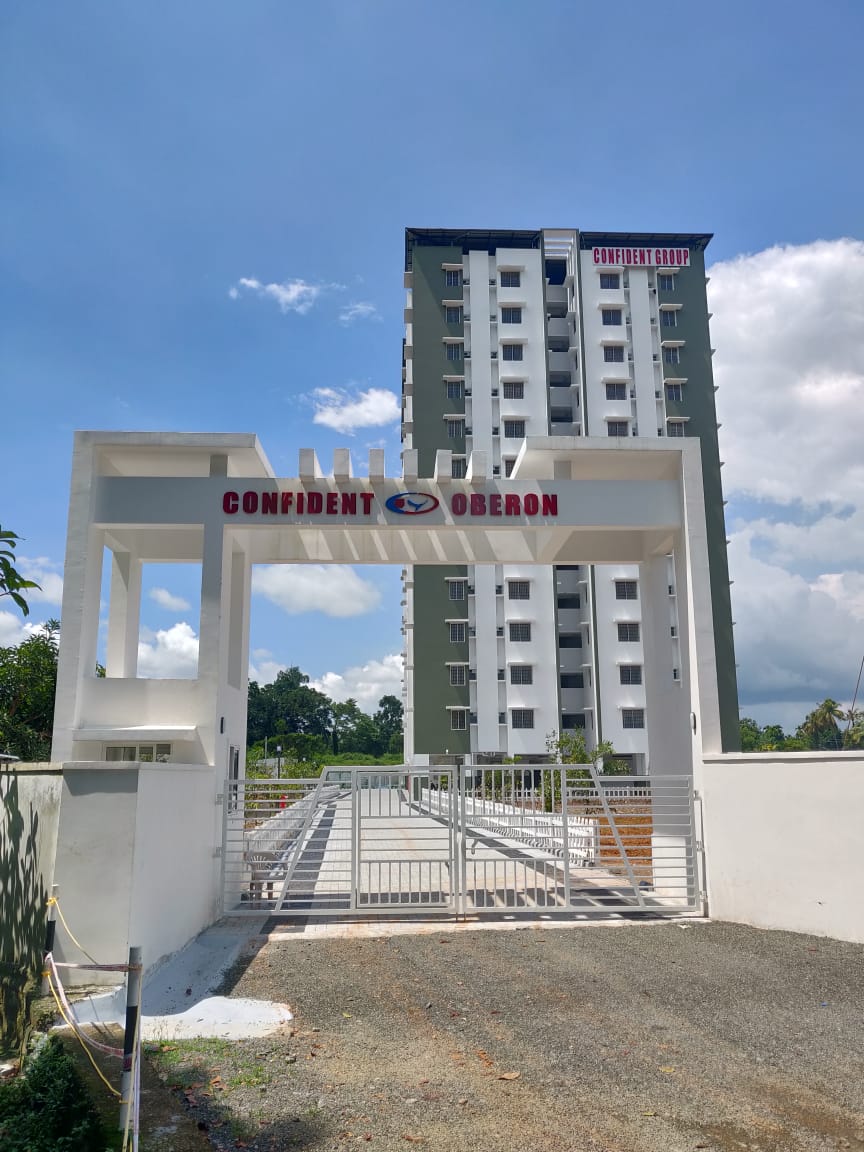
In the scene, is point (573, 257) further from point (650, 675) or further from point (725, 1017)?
point (725, 1017)

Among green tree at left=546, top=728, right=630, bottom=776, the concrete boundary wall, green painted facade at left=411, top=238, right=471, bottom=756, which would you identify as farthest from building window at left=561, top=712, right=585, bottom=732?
the concrete boundary wall

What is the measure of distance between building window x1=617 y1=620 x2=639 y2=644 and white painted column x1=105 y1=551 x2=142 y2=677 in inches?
1549

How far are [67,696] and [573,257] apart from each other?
49.7 m

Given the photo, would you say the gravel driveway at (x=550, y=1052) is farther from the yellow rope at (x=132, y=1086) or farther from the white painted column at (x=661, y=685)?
the white painted column at (x=661, y=685)

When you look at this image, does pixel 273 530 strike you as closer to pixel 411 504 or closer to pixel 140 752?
pixel 411 504

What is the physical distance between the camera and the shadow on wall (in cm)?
730

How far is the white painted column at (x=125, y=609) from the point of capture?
15.6 metres

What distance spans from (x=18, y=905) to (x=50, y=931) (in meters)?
0.90

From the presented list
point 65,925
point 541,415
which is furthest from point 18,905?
point 541,415

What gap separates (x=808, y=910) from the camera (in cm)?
1082

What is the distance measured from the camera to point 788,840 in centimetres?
1112

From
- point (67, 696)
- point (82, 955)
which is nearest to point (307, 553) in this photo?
point (67, 696)

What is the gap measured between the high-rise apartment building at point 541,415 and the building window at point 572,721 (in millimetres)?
81

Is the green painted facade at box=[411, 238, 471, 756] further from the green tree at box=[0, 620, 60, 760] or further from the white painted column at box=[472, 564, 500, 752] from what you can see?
the green tree at box=[0, 620, 60, 760]
